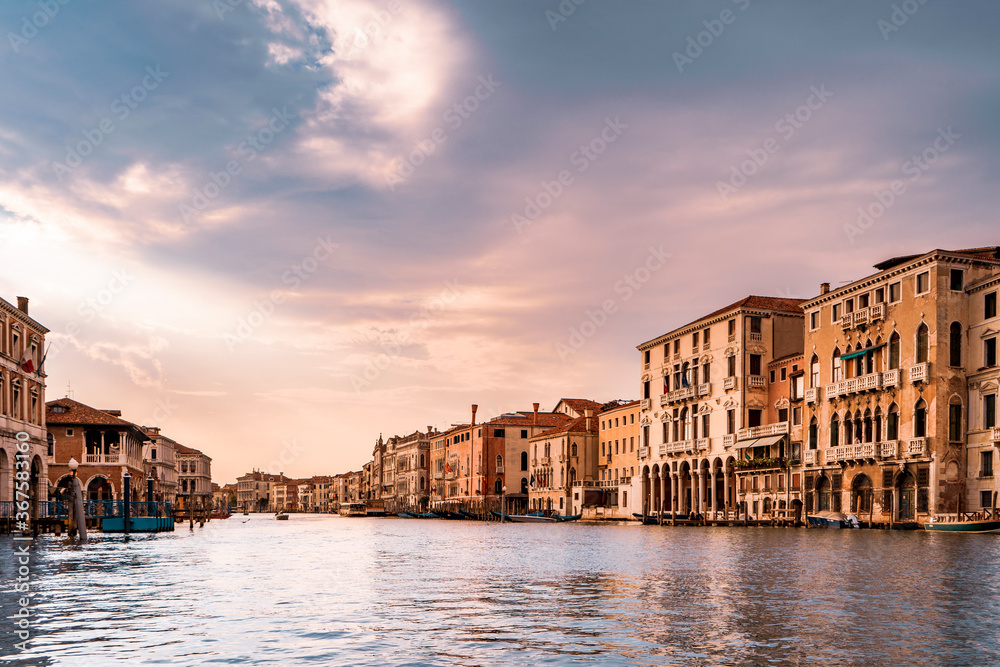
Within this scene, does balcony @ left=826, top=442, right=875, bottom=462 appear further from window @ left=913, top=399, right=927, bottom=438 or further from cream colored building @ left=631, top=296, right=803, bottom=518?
cream colored building @ left=631, top=296, right=803, bottom=518

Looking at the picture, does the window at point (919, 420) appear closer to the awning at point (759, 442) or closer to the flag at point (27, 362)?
the awning at point (759, 442)

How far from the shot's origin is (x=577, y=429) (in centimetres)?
9344

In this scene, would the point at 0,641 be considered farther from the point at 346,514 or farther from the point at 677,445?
the point at 346,514

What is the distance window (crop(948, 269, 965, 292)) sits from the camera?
1848 inches

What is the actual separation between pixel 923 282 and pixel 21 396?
41.9 metres

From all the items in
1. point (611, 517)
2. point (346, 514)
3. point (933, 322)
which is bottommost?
point (346, 514)

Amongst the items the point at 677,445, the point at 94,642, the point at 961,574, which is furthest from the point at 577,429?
the point at 94,642

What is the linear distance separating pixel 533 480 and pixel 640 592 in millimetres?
88530

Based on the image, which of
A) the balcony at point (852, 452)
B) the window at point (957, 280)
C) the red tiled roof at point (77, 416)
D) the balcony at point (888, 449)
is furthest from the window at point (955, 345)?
the red tiled roof at point (77, 416)

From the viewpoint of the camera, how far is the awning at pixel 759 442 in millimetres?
59844

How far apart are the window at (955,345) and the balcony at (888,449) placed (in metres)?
4.75

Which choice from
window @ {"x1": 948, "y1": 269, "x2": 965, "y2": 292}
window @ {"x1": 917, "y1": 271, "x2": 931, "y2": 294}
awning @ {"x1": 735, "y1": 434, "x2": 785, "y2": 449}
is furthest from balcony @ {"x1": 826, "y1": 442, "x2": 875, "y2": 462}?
window @ {"x1": 948, "y1": 269, "x2": 965, "y2": 292}

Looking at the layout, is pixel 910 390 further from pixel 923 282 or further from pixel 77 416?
pixel 77 416

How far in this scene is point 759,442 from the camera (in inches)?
2406
